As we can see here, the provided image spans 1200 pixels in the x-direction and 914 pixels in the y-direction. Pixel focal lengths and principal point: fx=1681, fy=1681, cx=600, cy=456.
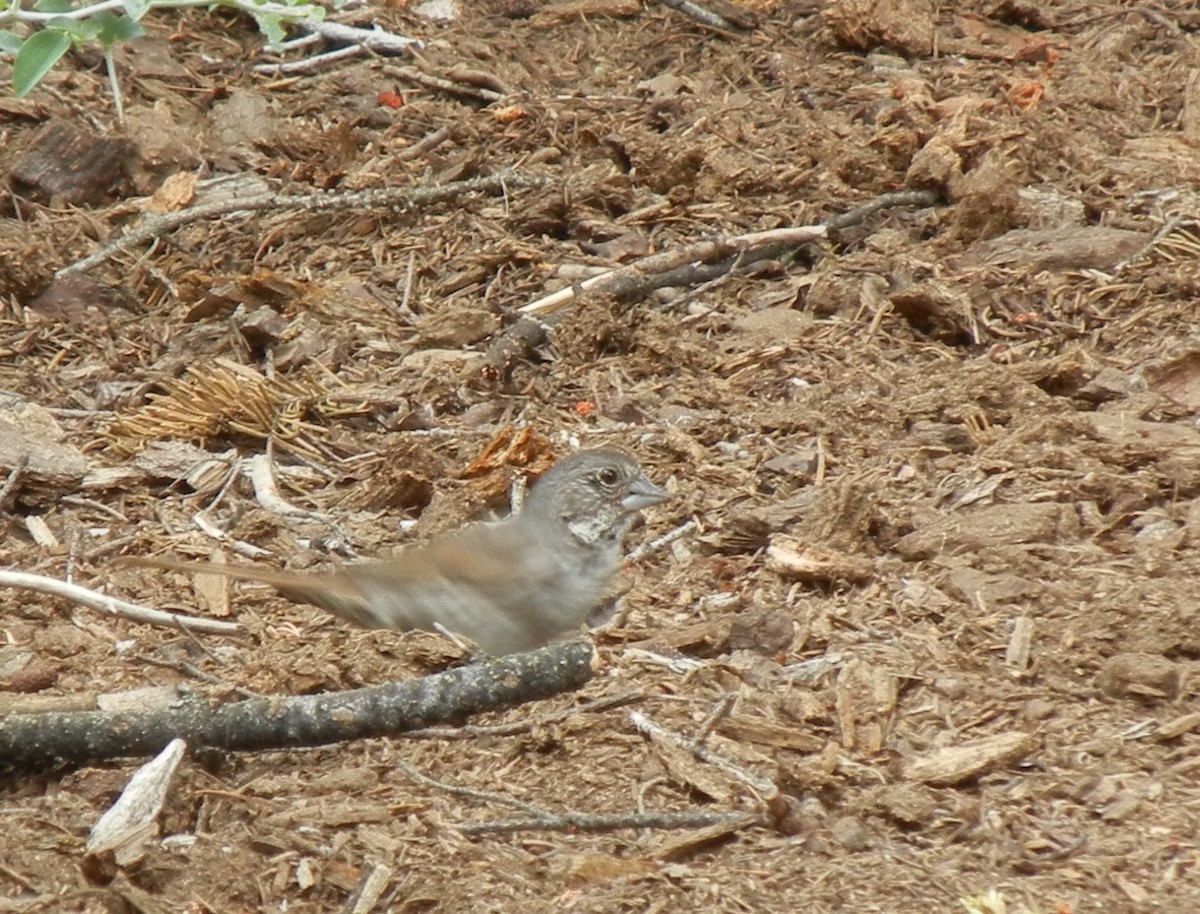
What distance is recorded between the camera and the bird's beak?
5.50m

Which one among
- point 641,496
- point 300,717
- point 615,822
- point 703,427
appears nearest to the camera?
point 615,822

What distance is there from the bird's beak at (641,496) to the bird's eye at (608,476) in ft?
0.21

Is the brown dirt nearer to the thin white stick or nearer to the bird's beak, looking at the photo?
the thin white stick

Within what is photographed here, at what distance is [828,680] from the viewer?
475cm

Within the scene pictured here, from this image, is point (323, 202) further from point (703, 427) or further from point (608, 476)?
point (608, 476)

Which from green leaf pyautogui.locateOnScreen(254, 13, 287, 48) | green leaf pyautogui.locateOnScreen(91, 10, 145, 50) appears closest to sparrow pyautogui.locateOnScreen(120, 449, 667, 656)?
green leaf pyautogui.locateOnScreen(91, 10, 145, 50)

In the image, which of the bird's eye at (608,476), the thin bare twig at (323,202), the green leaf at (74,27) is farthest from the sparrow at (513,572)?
the thin bare twig at (323,202)

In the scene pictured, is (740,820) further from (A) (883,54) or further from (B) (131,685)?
(A) (883,54)

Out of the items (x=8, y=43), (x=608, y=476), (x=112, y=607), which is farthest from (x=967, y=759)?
(x=8, y=43)

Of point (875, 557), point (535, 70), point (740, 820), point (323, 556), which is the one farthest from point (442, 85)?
point (740, 820)

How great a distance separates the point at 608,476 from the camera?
5465mm

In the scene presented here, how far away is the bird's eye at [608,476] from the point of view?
17.9 ft

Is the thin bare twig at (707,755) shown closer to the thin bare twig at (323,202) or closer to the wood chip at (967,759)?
the wood chip at (967,759)

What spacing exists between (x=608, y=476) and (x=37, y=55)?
2397 millimetres
